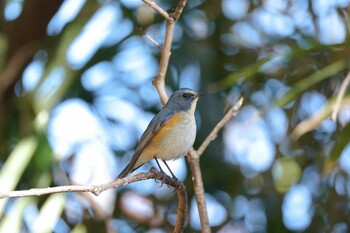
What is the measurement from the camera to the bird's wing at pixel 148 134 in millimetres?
3691

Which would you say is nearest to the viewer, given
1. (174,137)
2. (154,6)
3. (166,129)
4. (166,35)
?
(154,6)

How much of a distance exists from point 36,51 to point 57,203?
1324 mm

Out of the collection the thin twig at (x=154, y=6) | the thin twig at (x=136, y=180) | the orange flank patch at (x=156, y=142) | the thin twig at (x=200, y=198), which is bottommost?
the orange flank patch at (x=156, y=142)

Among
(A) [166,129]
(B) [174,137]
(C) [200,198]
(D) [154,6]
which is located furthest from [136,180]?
(A) [166,129]

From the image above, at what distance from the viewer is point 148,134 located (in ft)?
12.4

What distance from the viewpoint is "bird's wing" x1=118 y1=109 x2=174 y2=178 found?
3691 mm

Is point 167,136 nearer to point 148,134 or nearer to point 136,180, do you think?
point 148,134

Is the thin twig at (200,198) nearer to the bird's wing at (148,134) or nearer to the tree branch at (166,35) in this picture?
the tree branch at (166,35)

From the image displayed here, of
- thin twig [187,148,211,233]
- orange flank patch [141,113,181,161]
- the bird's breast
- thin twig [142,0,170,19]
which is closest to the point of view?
thin twig [142,0,170,19]

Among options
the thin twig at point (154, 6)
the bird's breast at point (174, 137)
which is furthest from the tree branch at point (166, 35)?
the bird's breast at point (174, 137)

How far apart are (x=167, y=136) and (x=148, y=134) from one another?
100 mm

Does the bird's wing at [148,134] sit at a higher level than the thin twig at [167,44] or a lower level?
lower

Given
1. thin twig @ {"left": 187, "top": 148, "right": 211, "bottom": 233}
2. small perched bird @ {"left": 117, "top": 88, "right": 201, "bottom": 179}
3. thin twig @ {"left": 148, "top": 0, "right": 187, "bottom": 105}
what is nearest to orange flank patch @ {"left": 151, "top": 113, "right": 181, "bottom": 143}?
small perched bird @ {"left": 117, "top": 88, "right": 201, "bottom": 179}

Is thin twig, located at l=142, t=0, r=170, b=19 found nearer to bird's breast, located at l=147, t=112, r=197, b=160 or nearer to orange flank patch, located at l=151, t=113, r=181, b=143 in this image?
bird's breast, located at l=147, t=112, r=197, b=160
